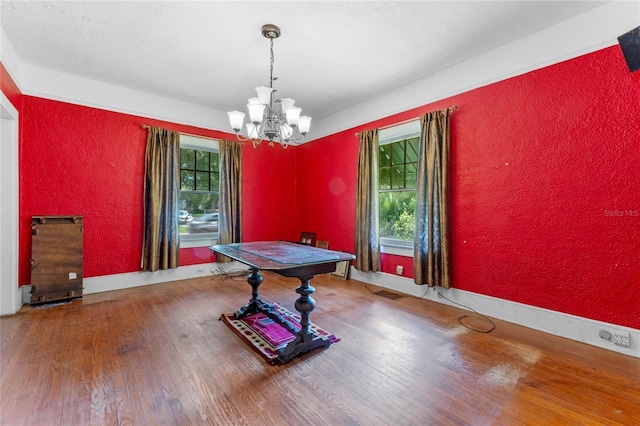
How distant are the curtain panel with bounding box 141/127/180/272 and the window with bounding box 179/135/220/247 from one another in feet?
0.81

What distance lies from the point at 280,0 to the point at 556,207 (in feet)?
9.94

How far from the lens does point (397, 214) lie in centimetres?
410

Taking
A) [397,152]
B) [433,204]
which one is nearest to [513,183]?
[433,204]

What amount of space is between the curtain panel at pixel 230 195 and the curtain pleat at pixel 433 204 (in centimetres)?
300

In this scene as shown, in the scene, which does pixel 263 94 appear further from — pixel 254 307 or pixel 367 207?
pixel 367 207

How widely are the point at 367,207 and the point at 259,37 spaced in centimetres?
257

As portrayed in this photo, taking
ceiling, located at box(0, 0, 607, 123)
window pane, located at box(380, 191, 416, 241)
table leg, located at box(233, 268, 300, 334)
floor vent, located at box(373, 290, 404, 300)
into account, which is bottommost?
floor vent, located at box(373, 290, 404, 300)

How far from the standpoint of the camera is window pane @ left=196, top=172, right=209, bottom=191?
4.71 metres

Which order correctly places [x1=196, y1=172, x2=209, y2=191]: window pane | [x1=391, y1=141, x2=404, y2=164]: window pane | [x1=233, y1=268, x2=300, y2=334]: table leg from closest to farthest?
[x1=233, y1=268, x2=300, y2=334]: table leg, [x1=391, y1=141, x2=404, y2=164]: window pane, [x1=196, y1=172, x2=209, y2=191]: window pane

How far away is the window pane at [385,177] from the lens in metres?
4.18

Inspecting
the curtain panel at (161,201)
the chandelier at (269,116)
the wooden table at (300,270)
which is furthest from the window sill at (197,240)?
the chandelier at (269,116)

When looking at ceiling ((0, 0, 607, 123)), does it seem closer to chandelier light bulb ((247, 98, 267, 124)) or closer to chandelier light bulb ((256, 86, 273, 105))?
chandelier light bulb ((256, 86, 273, 105))

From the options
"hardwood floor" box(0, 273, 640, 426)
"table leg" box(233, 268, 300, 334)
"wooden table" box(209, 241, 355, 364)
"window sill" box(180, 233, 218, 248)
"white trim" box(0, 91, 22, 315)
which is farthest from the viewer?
"window sill" box(180, 233, 218, 248)

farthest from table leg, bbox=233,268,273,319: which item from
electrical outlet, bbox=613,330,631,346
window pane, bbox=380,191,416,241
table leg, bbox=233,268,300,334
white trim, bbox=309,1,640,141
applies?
electrical outlet, bbox=613,330,631,346
